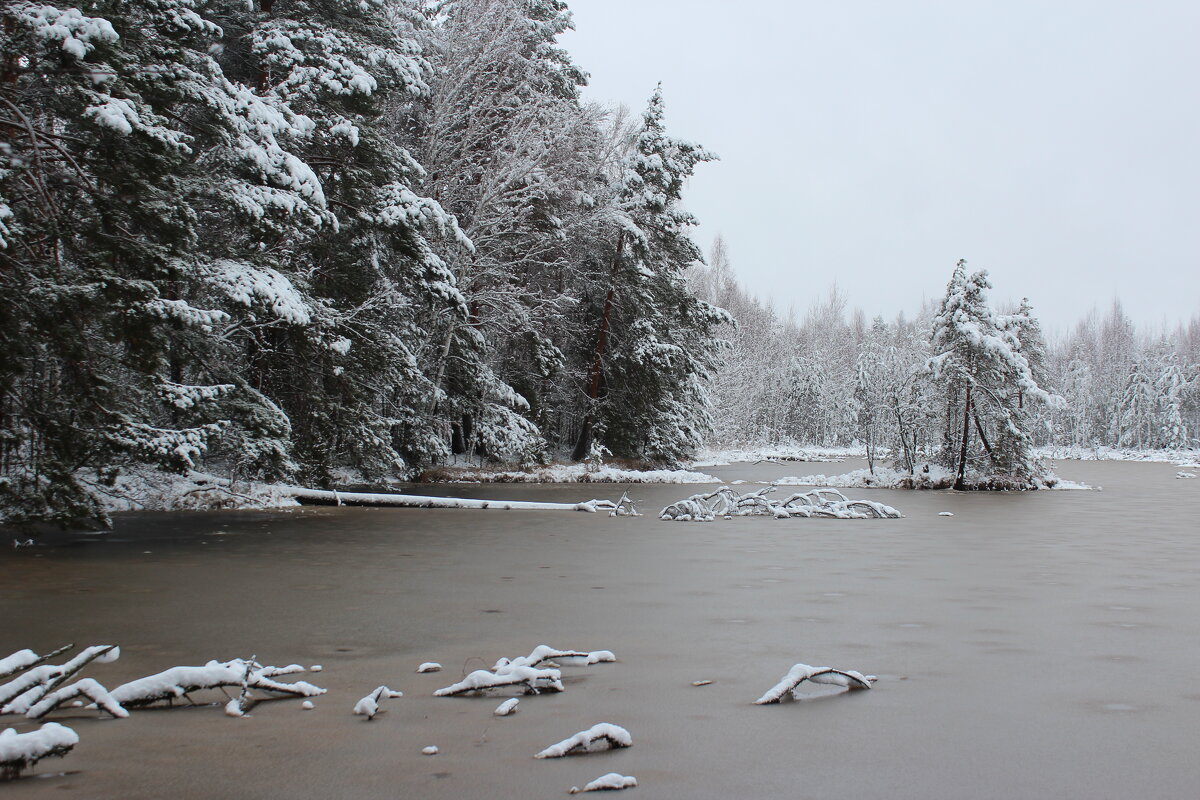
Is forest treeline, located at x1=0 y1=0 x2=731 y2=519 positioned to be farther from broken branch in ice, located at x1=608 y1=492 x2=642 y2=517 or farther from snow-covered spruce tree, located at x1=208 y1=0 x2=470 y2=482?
broken branch in ice, located at x1=608 y1=492 x2=642 y2=517

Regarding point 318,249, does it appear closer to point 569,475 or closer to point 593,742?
point 569,475

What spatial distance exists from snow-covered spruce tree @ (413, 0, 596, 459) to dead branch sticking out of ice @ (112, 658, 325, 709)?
56.7 ft

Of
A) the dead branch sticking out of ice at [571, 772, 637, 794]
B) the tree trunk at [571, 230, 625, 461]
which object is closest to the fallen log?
the dead branch sticking out of ice at [571, 772, 637, 794]

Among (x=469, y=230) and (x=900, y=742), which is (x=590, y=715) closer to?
(x=900, y=742)

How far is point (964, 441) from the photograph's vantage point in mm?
22984

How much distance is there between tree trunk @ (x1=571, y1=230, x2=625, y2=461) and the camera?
27938mm

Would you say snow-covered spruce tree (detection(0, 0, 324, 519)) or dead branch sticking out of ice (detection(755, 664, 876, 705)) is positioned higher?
snow-covered spruce tree (detection(0, 0, 324, 519))

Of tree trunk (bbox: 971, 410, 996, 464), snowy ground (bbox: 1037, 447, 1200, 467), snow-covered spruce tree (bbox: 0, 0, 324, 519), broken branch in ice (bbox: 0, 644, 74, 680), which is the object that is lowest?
snowy ground (bbox: 1037, 447, 1200, 467)

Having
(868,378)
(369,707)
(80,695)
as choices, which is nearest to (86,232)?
(80,695)

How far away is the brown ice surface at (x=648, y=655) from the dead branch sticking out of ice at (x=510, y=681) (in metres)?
0.07

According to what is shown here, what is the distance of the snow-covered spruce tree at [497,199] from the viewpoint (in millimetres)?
22266

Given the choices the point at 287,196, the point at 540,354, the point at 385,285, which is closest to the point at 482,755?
the point at 287,196

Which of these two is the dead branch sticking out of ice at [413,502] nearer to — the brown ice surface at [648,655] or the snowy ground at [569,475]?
the brown ice surface at [648,655]

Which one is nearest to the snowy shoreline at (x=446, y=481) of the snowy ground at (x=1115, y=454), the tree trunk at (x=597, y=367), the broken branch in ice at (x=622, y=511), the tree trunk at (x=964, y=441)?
the tree trunk at (x=964, y=441)
